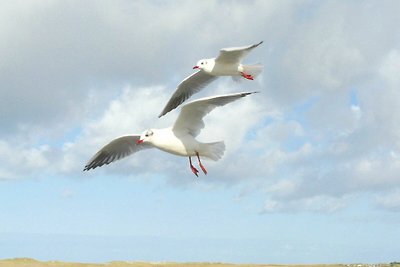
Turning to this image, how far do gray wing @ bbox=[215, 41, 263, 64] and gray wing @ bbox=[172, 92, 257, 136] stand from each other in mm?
2738

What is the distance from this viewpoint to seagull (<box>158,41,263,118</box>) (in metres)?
19.2

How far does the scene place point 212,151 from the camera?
16.7 metres

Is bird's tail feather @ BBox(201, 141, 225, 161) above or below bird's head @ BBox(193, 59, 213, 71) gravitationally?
below

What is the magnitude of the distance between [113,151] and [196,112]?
146 inches

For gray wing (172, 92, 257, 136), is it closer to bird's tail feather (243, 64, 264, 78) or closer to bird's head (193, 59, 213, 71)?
bird's head (193, 59, 213, 71)

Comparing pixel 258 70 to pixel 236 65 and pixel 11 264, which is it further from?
pixel 11 264

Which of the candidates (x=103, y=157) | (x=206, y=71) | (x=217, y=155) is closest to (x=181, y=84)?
(x=206, y=71)

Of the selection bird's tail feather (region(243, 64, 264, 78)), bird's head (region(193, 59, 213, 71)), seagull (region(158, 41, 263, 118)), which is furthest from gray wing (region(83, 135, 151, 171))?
bird's tail feather (region(243, 64, 264, 78))

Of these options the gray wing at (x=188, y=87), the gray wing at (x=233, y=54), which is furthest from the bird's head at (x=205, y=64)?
the gray wing at (x=188, y=87)

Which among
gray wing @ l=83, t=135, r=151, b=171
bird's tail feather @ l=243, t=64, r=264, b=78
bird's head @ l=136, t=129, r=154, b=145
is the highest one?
bird's tail feather @ l=243, t=64, r=264, b=78

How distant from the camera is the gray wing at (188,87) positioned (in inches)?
836

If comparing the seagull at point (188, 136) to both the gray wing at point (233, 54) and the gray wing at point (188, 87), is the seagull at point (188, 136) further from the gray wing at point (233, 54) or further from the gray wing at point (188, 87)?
the gray wing at point (188, 87)

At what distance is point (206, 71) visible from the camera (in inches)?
787

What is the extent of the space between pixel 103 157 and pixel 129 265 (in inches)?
163
